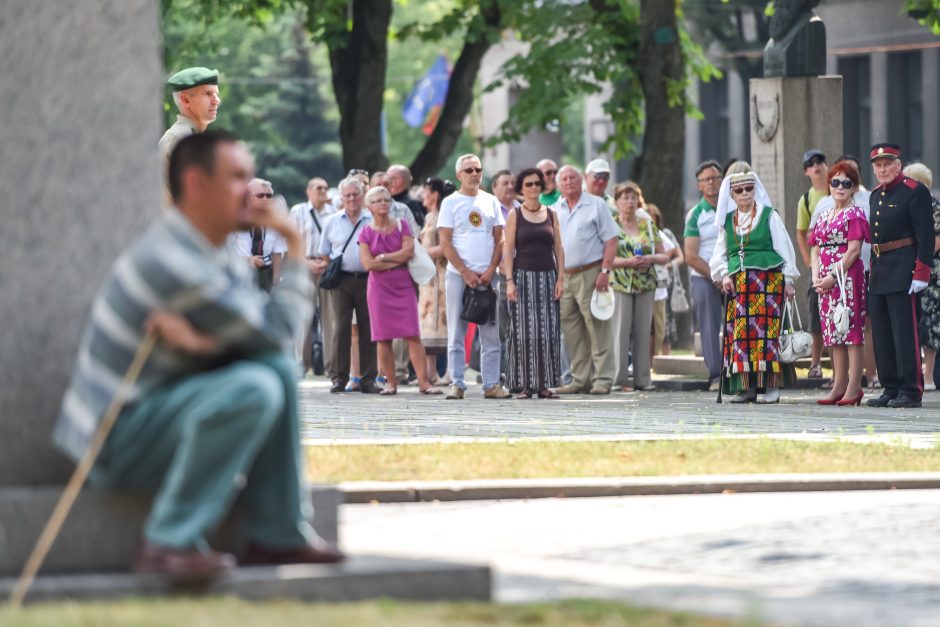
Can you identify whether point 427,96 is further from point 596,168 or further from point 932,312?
point 932,312

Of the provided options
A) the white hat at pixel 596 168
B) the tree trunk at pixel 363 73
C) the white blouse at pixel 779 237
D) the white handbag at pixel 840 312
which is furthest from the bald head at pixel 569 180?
the tree trunk at pixel 363 73

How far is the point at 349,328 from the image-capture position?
2184 centimetres

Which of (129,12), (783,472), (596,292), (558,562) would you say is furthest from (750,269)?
(129,12)

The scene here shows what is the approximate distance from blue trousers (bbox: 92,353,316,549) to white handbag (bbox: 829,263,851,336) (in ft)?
38.1

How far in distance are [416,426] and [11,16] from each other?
26.4ft

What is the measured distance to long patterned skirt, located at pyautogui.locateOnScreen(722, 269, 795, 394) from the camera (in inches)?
744

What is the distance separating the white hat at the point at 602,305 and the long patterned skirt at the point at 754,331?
168cm

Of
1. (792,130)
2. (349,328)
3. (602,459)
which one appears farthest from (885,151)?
(602,459)

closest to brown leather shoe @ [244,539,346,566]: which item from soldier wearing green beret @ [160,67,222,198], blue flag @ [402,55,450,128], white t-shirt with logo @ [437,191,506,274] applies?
soldier wearing green beret @ [160,67,222,198]

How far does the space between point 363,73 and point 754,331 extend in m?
14.6

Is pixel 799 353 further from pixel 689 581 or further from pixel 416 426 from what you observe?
pixel 689 581

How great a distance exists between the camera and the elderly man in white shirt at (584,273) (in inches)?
815

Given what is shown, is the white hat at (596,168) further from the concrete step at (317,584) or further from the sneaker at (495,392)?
the concrete step at (317,584)

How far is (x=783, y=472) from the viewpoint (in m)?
12.2
